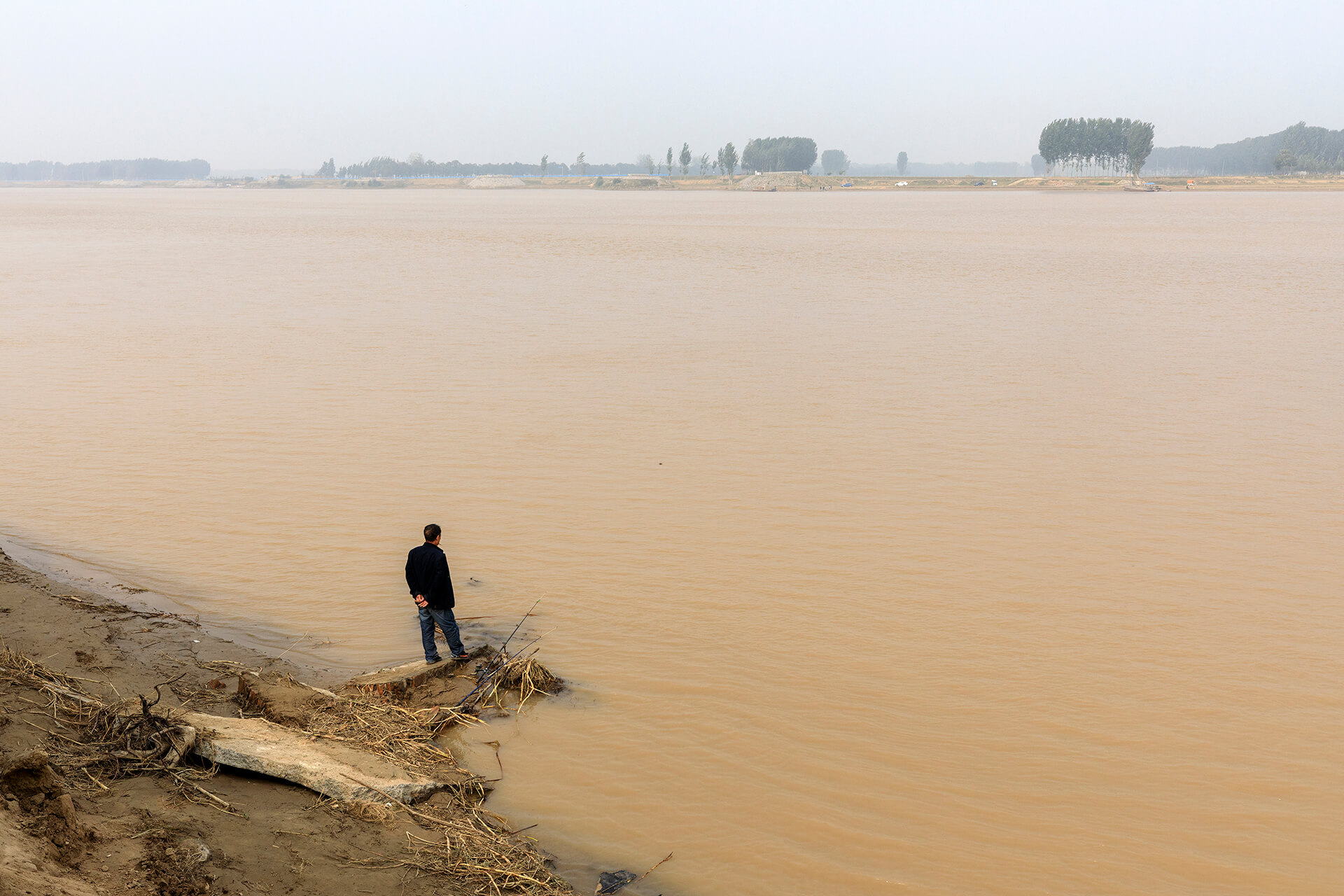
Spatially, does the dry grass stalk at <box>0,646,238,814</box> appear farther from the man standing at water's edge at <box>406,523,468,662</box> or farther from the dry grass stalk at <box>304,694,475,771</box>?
the man standing at water's edge at <box>406,523,468,662</box>

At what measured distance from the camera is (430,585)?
27.4ft

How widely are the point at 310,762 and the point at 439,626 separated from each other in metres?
2.17

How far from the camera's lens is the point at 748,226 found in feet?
243

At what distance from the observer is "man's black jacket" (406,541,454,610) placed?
8.35 m

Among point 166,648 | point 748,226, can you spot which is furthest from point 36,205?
point 166,648

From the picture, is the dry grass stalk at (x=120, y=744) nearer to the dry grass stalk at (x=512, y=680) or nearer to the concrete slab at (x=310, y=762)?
the concrete slab at (x=310, y=762)

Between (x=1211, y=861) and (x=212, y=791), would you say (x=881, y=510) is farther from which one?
(x=212, y=791)

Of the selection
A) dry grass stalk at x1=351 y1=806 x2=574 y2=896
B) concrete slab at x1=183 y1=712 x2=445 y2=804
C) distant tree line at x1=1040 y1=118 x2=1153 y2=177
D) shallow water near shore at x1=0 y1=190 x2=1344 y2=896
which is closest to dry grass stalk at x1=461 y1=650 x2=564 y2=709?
shallow water near shore at x1=0 y1=190 x2=1344 y2=896

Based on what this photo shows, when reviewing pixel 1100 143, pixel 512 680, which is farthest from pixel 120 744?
pixel 1100 143

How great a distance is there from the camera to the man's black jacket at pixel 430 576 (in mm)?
8352

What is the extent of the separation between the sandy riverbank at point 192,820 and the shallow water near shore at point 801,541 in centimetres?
97

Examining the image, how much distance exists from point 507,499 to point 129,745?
7425mm

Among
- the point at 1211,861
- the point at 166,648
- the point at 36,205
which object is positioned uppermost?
the point at 36,205

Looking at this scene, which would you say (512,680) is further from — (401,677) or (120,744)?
(120,744)
